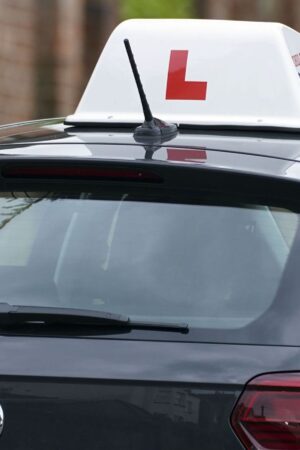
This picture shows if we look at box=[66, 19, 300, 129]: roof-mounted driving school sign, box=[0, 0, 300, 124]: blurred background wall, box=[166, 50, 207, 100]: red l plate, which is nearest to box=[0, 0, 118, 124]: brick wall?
box=[0, 0, 300, 124]: blurred background wall

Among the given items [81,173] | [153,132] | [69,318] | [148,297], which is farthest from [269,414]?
[153,132]

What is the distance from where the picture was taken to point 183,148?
133 inches

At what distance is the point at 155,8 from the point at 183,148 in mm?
8717

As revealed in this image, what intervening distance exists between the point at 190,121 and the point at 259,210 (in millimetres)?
1020

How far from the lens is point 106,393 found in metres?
2.82

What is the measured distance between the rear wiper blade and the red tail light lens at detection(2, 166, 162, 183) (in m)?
0.36

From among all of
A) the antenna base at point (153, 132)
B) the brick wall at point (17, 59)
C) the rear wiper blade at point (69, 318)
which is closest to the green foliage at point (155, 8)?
the brick wall at point (17, 59)

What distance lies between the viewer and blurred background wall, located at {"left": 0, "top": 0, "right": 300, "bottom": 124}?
12469mm

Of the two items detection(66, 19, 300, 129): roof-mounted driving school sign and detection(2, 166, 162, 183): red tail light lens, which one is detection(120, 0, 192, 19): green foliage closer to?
detection(66, 19, 300, 129): roof-mounted driving school sign

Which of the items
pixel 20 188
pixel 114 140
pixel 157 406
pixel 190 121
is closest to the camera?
pixel 157 406

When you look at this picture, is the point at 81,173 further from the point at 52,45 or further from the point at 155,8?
the point at 52,45

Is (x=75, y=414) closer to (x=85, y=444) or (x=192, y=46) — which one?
(x=85, y=444)

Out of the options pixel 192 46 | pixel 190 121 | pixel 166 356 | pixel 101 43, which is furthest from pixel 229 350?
pixel 101 43

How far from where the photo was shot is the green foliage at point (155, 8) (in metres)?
11.9
